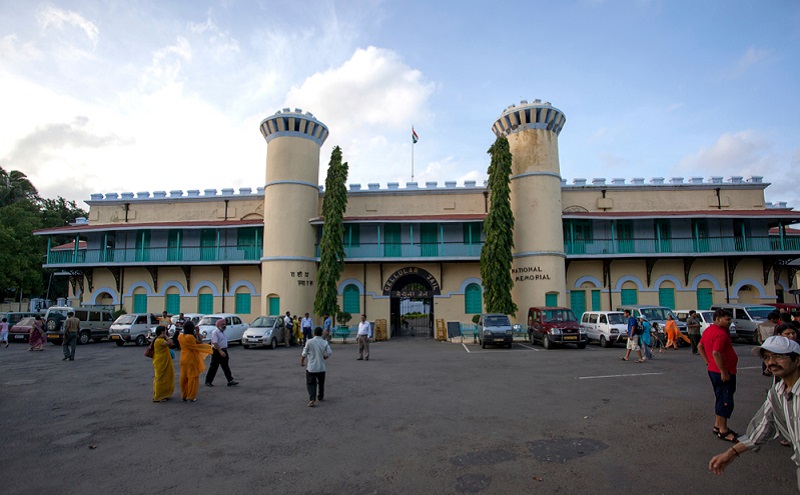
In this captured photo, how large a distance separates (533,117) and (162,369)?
23.1 metres

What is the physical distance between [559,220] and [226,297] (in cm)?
2010

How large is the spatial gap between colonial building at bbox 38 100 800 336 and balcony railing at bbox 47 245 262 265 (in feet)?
0.28

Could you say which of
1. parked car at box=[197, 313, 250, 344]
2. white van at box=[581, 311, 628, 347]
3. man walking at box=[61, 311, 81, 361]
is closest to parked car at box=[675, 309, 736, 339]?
white van at box=[581, 311, 628, 347]

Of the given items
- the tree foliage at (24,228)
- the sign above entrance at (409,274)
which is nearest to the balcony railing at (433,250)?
the sign above entrance at (409,274)

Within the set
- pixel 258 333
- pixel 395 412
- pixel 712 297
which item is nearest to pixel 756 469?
pixel 395 412

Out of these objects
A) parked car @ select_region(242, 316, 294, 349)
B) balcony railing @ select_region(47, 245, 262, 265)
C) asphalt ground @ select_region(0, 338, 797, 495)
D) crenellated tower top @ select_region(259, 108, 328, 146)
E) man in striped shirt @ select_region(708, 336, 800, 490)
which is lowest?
asphalt ground @ select_region(0, 338, 797, 495)

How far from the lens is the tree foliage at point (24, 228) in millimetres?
32625

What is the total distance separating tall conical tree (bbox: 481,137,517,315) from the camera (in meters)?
23.8

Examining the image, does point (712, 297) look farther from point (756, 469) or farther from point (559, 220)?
point (756, 469)

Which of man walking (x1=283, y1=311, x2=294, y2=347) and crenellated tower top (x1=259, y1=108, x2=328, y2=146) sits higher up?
crenellated tower top (x1=259, y1=108, x2=328, y2=146)

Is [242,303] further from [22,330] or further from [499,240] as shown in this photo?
[499,240]

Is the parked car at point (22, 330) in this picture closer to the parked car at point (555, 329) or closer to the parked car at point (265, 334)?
the parked car at point (265, 334)

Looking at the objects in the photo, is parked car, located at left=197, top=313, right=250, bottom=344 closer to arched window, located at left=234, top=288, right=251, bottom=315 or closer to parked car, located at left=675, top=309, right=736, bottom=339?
arched window, located at left=234, top=288, right=251, bottom=315

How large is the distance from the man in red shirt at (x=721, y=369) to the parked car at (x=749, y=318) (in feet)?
54.4
